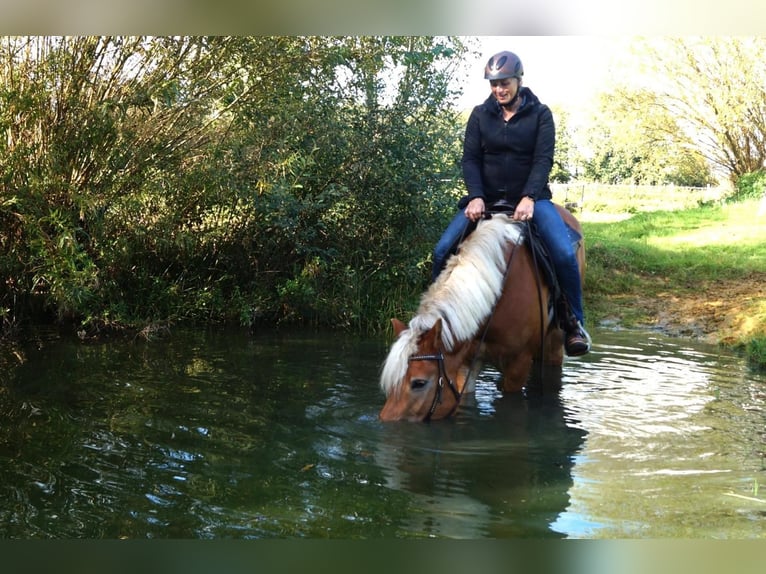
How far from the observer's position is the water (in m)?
3.58

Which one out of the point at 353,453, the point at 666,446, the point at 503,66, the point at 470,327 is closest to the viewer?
the point at 353,453

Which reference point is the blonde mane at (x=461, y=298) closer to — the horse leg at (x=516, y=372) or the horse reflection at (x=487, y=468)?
the horse reflection at (x=487, y=468)

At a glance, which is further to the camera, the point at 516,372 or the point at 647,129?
the point at 647,129

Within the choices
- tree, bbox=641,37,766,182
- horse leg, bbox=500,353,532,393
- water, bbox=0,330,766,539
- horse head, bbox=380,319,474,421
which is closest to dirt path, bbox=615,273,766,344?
water, bbox=0,330,766,539

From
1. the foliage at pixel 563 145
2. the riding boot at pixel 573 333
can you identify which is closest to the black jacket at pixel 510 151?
the riding boot at pixel 573 333

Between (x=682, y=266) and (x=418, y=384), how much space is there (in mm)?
8530

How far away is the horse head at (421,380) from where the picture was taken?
490 centimetres

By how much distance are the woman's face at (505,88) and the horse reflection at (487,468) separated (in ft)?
8.04

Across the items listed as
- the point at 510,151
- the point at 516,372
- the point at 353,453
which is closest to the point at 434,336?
the point at 353,453

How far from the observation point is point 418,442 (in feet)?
15.8

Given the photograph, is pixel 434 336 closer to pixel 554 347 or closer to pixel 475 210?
pixel 475 210

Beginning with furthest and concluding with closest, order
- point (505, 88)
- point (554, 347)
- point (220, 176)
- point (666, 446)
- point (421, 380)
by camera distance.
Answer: point (220, 176) < point (554, 347) < point (505, 88) < point (421, 380) < point (666, 446)

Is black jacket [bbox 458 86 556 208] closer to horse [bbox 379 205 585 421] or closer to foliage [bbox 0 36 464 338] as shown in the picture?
horse [bbox 379 205 585 421]

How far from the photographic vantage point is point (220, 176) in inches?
338
